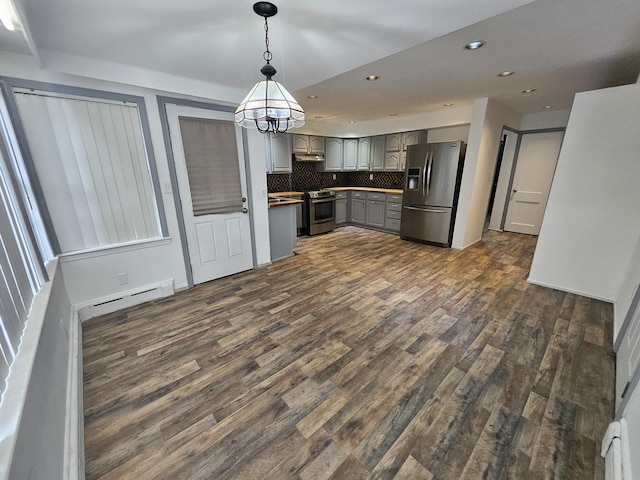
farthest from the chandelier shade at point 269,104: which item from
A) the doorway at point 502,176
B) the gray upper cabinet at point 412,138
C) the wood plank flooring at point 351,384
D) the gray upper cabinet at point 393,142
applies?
the doorway at point 502,176

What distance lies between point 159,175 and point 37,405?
7.52ft

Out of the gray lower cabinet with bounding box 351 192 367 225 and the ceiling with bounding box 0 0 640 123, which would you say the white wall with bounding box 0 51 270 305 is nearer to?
the ceiling with bounding box 0 0 640 123

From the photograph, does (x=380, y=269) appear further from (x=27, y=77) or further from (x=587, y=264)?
(x=27, y=77)

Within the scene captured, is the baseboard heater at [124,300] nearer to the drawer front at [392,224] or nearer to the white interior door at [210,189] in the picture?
the white interior door at [210,189]

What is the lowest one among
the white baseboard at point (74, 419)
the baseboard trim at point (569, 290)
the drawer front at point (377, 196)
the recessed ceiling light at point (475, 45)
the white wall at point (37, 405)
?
the baseboard trim at point (569, 290)

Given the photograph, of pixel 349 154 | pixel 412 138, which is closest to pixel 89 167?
pixel 349 154

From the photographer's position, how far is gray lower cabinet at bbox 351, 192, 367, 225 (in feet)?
20.1

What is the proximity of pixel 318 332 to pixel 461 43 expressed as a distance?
9.21 feet

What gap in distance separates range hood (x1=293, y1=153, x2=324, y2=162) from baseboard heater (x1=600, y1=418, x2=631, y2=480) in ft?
18.0

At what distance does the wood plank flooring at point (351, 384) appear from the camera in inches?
51.2

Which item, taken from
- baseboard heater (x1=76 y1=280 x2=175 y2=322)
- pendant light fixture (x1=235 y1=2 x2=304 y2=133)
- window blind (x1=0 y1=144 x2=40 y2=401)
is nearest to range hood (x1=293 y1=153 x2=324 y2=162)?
baseboard heater (x1=76 y1=280 x2=175 y2=322)

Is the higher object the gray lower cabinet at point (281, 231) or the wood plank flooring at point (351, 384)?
the gray lower cabinet at point (281, 231)

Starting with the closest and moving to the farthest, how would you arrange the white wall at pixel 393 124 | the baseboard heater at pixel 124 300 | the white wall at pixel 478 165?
the baseboard heater at pixel 124 300
the white wall at pixel 478 165
the white wall at pixel 393 124

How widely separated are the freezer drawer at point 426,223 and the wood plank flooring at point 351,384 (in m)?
1.65
